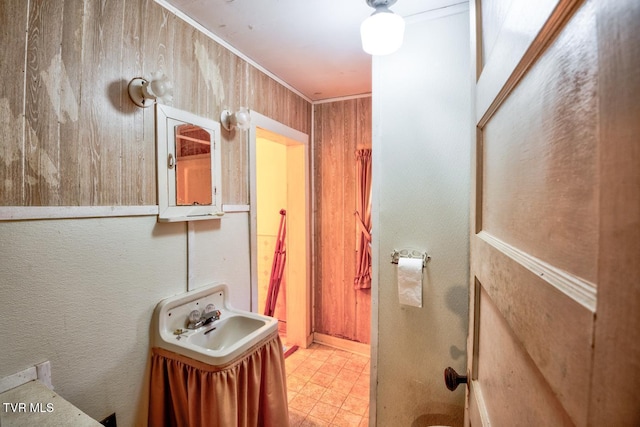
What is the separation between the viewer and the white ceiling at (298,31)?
4.48 ft

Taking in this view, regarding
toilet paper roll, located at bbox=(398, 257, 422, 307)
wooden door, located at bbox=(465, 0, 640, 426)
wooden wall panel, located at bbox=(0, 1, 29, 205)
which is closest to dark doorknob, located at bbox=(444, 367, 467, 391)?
wooden door, located at bbox=(465, 0, 640, 426)

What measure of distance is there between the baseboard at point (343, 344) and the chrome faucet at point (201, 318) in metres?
1.55

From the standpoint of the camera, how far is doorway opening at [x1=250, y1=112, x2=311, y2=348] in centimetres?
260

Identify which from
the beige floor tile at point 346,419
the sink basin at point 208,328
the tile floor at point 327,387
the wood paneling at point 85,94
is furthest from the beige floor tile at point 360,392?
the wood paneling at point 85,94

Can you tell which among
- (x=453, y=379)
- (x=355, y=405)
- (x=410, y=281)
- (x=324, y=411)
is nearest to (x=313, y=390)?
(x=324, y=411)

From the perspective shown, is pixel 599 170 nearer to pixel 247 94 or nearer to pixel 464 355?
pixel 464 355

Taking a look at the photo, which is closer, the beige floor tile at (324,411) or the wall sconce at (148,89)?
the wall sconce at (148,89)

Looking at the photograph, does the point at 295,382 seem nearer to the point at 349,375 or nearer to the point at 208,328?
the point at 349,375

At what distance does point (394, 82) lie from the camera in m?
1.37

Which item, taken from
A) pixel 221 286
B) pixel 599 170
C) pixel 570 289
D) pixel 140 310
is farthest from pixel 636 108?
pixel 221 286

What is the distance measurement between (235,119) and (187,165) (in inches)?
18.1

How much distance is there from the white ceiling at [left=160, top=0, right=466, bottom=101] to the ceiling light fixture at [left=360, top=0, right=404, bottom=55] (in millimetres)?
268

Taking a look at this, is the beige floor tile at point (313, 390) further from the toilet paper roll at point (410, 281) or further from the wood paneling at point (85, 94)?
the wood paneling at point (85, 94)

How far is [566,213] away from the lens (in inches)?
12.3
